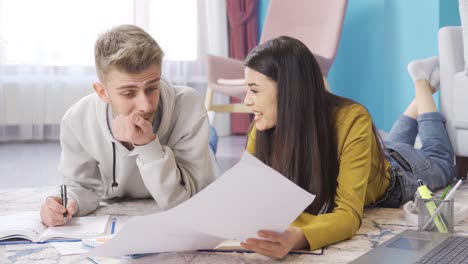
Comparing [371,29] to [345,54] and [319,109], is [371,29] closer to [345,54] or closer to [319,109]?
[345,54]

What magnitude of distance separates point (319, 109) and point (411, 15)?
2098 mm

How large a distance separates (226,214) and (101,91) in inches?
25.9

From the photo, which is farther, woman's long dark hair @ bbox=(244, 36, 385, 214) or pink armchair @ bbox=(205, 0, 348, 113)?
pink armchair @ bbox=(205, 0, 348, 113)

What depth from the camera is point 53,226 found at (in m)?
1.65

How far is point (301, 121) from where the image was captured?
1.57 meters

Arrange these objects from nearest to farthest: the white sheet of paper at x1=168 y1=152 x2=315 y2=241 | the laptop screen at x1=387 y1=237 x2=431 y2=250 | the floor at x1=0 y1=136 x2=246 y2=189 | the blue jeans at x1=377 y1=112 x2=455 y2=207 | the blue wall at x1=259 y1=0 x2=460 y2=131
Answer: the white sheet of paper at x1=168 y1=152 x2=315 y2=241 → the laptop screen at x1=387 y1=237 x2=431 y2=250 → the blue jeans at x1=377 y1=112 x2=455 y2=207 → the floor at x1=0 y1=136 x2=246 y2=189 → the blue wall at x1=259 y1=0 x2=460 y2=131

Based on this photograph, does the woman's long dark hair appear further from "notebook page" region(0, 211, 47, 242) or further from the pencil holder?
"notebook page" region(0, 211, 47, 242)

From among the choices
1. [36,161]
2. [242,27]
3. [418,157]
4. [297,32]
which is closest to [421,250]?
[418,157]

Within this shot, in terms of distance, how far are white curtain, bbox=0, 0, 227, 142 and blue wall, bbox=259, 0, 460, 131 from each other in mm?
978

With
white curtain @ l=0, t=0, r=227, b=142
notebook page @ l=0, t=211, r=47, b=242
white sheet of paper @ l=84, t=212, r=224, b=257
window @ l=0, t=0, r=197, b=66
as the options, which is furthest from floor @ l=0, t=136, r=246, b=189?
white sheet of paper @ l=84, t=212, r=224, b=257

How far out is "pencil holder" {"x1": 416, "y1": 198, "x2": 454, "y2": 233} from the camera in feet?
5.08

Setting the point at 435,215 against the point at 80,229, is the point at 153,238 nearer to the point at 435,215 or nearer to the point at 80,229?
the point at 80,229

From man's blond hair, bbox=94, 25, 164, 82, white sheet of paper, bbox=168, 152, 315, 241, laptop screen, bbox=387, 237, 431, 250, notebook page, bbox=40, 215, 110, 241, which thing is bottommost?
notebook page, bbox=40, 215, 110, 241

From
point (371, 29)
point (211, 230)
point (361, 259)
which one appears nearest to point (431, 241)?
point (361, 259)
